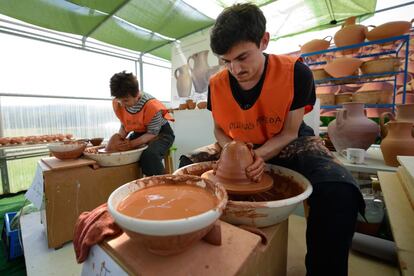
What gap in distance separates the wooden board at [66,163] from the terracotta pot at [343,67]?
272 centimetres

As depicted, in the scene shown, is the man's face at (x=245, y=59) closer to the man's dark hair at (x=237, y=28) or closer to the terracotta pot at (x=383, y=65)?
the man's dark hair at (x=237, y=28)

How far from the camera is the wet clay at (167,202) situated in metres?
0.41

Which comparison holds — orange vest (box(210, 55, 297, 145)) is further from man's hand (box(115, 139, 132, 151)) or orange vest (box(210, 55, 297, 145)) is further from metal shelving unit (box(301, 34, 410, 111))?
metal shelving unit (box(301, 34, 410, 111))

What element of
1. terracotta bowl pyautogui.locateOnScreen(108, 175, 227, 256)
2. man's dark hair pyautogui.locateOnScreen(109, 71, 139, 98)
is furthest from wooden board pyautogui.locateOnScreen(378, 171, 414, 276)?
man's dark hair pyautogui.locateOnScreen(109, 71, 139, 98)

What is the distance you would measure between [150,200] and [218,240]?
0.59ft

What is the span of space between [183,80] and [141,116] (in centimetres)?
229

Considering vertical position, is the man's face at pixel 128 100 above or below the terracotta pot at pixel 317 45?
below

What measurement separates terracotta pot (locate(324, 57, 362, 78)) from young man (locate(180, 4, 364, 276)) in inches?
69.0

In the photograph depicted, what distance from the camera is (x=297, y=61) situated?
3.44 ft

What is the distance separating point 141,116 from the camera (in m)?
2.04

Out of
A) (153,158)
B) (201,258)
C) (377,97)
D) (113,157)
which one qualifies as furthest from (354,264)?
(377,97)

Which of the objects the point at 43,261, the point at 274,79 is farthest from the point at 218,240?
the point at 43,261

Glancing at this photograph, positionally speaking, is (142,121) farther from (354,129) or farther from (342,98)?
(342,98)

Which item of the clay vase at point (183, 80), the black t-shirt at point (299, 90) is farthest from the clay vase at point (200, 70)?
the black t-shirt at point (299, 90)
